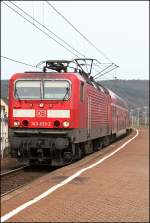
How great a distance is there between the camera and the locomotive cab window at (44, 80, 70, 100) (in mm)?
18484

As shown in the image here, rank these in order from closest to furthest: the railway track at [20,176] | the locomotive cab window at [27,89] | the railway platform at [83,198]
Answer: the railway platform at [83,198]
the railway track at [20,176]
the locomotive cab window at [27,89]

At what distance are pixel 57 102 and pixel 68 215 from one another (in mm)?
9217

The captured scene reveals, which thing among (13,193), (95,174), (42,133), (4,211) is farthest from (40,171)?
(4,211)

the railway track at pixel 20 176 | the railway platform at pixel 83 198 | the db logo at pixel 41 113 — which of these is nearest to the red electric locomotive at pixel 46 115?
the db logo at pixel 41 113

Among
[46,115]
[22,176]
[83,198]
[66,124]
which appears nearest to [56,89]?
[46,115]

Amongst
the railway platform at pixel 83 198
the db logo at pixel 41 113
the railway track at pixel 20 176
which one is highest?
the db logo at pixel 41 113

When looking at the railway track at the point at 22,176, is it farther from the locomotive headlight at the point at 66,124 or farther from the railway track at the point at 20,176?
the locomotive headlight at the point at 66,124

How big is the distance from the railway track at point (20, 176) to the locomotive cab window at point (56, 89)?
2.44 metres

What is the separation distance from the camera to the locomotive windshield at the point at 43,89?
18.5 metres

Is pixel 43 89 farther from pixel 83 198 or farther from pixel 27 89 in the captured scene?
pixel 83 198

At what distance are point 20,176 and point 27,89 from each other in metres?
2.80

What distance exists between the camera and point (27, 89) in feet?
61.9

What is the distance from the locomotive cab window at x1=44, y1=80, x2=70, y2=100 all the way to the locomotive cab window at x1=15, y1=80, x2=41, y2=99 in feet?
0.85

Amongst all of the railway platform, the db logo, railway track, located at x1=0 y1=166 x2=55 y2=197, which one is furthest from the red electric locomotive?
the railway platform
